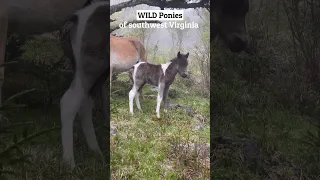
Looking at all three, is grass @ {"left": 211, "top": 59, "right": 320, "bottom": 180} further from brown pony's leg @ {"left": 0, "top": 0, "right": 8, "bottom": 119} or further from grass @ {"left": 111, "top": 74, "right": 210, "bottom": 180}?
brown pony's leg @ {"left": 0, "top": 0, "right": 8, "bottom": 119}

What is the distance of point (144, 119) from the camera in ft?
10.2

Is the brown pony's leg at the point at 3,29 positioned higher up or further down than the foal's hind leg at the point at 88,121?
higher up

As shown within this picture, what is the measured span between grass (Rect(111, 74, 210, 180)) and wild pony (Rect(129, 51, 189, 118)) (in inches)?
2.1

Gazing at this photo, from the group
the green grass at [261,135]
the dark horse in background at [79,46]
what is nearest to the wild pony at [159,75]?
the dark horse in background at [79,46]

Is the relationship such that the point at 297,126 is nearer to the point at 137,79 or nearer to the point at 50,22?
the point at 137,79

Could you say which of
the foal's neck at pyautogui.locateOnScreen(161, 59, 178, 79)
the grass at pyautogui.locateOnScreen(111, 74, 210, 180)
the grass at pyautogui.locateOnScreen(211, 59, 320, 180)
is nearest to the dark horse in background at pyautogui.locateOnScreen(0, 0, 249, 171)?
the grass at pyautogui.locateOnScreen(111, 74, 210, 180)

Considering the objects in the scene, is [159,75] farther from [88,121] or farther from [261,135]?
[261,135]

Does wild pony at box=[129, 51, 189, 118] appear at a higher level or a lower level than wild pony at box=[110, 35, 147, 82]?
lower

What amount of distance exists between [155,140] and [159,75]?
53 cm

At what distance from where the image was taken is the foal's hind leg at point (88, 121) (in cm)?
305

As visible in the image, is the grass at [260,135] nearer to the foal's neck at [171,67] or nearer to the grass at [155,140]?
the grass at [155,140]

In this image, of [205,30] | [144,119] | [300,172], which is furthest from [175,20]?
[300,172]

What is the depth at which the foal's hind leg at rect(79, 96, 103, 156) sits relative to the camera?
10.0ft

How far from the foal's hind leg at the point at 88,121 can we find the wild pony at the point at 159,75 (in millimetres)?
334
